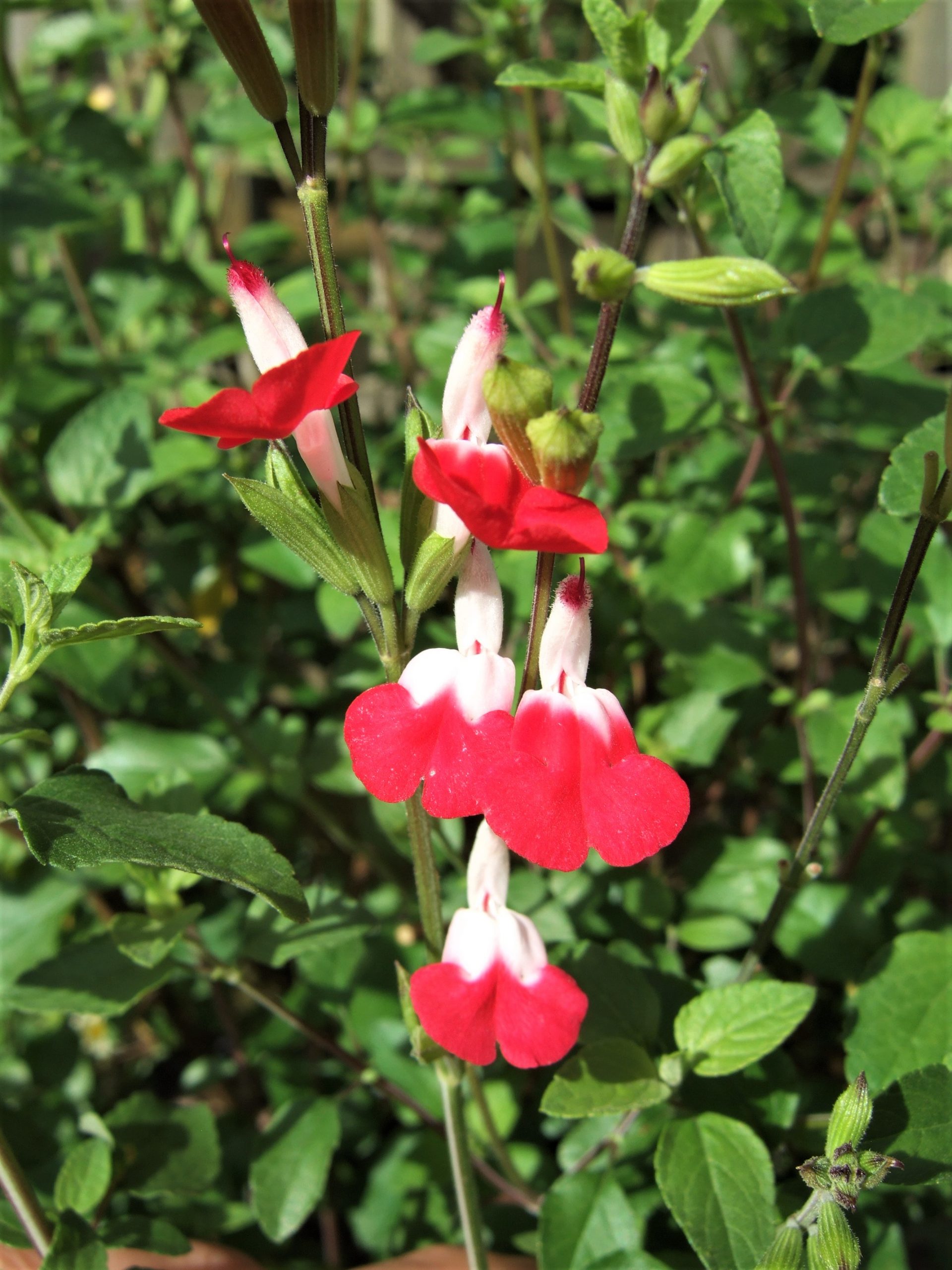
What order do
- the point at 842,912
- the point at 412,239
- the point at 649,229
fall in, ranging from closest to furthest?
the point at 842,912
the point at 412,239
the point at 649,229

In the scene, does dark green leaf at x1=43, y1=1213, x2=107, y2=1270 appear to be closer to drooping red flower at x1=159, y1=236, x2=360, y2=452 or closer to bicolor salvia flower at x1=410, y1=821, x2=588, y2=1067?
bicolor salvia flower at x1=410, y1=821, x2=588, y2=1067

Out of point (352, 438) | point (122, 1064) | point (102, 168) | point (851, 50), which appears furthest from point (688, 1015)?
Result: point (851, 50)

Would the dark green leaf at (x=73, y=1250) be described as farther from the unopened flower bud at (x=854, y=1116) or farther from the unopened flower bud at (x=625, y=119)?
the unopened flower bud at (x=625, y=119)

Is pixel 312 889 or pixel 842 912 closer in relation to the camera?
pixel 312 889

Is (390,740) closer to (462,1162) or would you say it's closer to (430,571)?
(430,571)

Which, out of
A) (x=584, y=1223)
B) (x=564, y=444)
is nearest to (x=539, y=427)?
(x=564, y=444)

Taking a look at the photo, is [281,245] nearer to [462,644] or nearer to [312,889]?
[312,889]

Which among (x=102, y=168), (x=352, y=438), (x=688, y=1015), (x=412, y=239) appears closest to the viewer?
(x=352, y=438)

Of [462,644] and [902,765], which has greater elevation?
[462,644]
